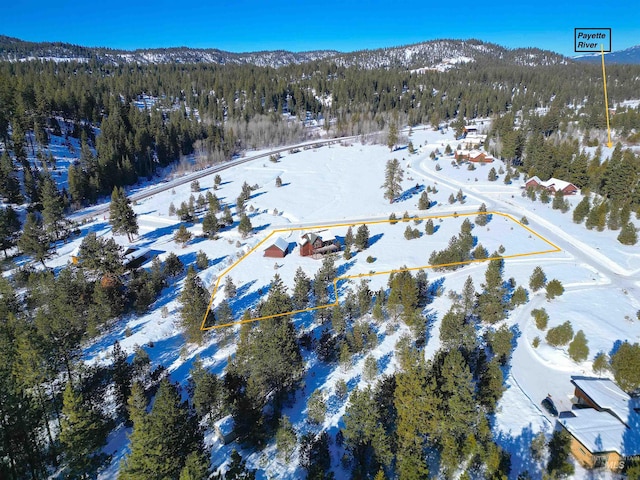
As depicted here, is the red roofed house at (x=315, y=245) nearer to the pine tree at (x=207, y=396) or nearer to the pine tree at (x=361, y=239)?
the pine tree at (x=361, y=239)

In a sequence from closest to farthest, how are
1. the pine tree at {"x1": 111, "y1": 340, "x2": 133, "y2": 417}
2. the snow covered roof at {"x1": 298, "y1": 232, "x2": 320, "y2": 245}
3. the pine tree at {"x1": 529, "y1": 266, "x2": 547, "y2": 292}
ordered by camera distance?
the pine tree at {"x1": 111, "y1": 340, "x2": 133, "y2": 417}
the pine tree at {"x1": 529, "y1": 266, "x2": 547, "y2": 292}
the snow covered roof at {"x1": 298, "y1": 232, "x2": 320, "y2": 245}


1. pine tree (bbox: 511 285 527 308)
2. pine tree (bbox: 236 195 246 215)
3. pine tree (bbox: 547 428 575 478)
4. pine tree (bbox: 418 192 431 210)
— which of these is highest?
pine tree (bbox: 236 195 246 215)

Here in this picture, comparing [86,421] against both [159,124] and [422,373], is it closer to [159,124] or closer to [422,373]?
[422,373]

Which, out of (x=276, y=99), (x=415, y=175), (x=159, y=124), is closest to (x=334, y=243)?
(x=415, y=175)

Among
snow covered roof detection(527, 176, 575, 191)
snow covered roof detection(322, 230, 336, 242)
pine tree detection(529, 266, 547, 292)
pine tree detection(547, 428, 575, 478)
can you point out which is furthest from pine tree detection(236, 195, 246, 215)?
snow covered roof detection(527, 176, 575, 191)

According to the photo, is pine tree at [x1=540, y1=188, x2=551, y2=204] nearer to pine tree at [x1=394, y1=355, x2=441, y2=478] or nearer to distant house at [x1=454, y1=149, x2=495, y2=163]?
distant house at [x1=454, y1=149, x2=495, y2=163]

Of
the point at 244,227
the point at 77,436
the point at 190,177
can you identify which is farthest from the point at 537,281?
the point at 190,177

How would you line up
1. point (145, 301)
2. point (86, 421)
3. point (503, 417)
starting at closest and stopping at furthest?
point (86, 421), point (503, 417), point (145, 301)
